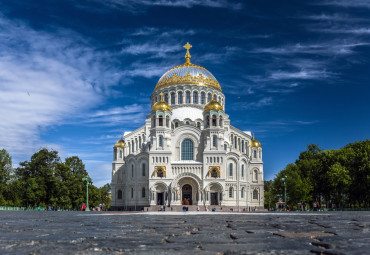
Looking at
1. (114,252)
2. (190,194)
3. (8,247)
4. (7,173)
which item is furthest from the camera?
(7,173)

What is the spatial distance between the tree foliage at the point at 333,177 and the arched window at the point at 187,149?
13.0 m

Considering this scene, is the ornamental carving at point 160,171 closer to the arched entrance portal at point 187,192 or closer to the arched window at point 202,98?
the arched entrance portal at point 187,192

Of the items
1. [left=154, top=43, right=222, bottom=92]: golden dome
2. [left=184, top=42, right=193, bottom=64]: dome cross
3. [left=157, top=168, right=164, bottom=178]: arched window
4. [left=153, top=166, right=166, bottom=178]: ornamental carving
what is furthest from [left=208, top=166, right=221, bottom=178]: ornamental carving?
[left=184, top=42, right=193, bottom=64]: dome cross

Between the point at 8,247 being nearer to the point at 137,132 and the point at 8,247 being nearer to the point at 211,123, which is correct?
the point at 211,123

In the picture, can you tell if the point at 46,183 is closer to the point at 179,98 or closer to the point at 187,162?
the point at 187,162

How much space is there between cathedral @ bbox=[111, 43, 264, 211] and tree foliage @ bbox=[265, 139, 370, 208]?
6.59 meters

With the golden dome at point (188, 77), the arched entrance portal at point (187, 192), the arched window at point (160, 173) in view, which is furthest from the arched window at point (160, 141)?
the golden dome at point (188, 77)

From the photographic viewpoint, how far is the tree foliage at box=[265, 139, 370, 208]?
47.5 meters

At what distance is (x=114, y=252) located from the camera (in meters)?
4.39

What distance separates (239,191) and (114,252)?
4942 cm

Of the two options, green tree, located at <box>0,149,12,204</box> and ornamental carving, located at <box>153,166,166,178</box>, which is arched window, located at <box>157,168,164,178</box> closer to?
ornamental carving, located at <box>153,166,166,178</box>

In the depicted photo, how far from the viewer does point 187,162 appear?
168 feet

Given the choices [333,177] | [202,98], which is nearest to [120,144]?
[202,98]

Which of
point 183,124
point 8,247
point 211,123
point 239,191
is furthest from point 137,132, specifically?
point 8,247
